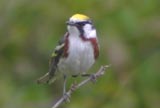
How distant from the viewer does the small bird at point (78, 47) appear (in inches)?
243

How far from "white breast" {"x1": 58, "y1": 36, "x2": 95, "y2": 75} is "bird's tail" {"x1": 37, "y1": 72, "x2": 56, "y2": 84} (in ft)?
1.01

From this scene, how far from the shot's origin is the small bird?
6.16 meters

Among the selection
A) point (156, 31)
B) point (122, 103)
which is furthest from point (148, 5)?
point (122, 103)

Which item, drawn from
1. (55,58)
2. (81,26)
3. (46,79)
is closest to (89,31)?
(81,26)

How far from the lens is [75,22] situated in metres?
6.14

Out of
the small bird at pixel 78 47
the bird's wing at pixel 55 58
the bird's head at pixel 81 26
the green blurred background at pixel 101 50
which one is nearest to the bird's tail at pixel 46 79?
the bird's wing at pixel 55 58

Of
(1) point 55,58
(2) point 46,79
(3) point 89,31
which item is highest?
(3) point 89,31

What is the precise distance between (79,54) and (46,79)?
17.5 inches

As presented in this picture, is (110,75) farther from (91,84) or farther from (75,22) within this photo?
(75,22)

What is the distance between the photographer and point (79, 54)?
6.18m

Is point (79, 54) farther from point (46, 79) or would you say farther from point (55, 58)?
point (46, 79)

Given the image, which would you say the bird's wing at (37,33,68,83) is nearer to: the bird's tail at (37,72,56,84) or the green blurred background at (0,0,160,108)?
the bird's tail at (37,72,56,84)

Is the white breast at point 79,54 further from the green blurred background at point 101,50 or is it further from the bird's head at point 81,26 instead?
the green blurred background at point 101,50

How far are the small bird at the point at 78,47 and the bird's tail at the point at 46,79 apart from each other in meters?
0.23
